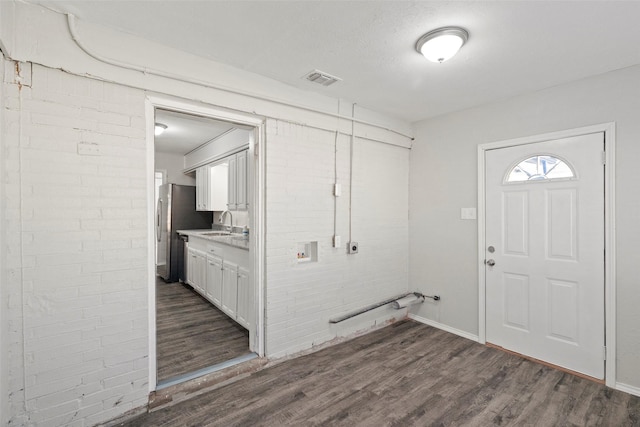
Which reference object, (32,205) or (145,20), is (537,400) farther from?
(145,20)

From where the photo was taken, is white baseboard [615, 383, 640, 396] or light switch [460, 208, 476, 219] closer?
white baseboard [615, 383, 640, 396]

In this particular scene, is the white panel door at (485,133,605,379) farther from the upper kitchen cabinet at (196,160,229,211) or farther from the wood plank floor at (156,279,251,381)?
the upper kitchen cabinet at (196,160,229,211)

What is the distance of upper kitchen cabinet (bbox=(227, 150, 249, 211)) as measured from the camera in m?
4.31

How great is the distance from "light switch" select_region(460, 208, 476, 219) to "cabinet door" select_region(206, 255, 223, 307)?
302 cm

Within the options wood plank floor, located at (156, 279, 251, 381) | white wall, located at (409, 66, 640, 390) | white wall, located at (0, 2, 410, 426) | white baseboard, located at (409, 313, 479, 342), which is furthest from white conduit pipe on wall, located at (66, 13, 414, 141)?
white baseboard, located at (409, 313, 479, 342)

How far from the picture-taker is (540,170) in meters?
2.91

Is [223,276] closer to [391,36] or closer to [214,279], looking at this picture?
[214,279]

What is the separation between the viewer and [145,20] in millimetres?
1897

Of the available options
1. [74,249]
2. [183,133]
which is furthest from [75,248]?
[183,133]

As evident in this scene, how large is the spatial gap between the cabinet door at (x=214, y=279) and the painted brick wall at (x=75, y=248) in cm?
185

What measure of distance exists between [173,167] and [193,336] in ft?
13.6

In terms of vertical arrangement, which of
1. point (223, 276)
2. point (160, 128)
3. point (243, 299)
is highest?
point (160, 128)

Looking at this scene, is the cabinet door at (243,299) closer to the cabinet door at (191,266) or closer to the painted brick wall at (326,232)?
the painted brick wall at (326,232)

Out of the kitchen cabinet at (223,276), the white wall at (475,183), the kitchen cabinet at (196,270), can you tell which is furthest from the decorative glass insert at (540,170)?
the kitchen cabinet at (196,270)
